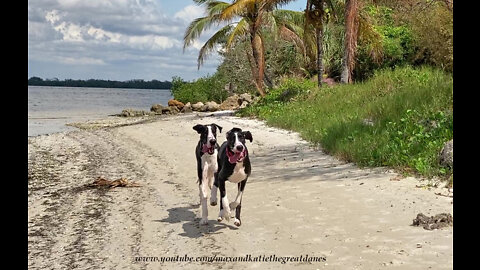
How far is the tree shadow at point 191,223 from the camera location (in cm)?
737

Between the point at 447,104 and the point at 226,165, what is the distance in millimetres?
8189

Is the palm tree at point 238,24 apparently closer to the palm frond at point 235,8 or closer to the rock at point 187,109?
the palm frond at point 235,8

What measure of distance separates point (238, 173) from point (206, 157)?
0.75m

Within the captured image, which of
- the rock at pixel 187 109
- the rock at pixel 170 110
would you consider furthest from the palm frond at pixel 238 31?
the rock at pixel 170 110

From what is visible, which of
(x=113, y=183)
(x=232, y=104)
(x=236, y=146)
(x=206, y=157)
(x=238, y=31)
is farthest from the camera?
(x=232, y=104)

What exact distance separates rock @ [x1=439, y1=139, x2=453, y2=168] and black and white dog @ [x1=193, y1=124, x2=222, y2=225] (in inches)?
168

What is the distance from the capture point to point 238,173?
7117 millimetres

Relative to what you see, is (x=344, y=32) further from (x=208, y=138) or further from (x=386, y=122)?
(x=208, y=138)

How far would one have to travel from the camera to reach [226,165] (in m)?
7.18

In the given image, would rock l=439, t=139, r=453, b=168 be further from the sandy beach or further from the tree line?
the tree line

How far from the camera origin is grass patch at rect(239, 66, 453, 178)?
428 inches

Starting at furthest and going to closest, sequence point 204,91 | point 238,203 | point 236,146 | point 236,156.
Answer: point 204,91, point 238,203, point 236,156, point 236,146

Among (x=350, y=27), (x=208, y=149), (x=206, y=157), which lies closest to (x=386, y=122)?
(x=206, y=157)

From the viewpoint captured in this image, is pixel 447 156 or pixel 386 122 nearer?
pixel 447 156
